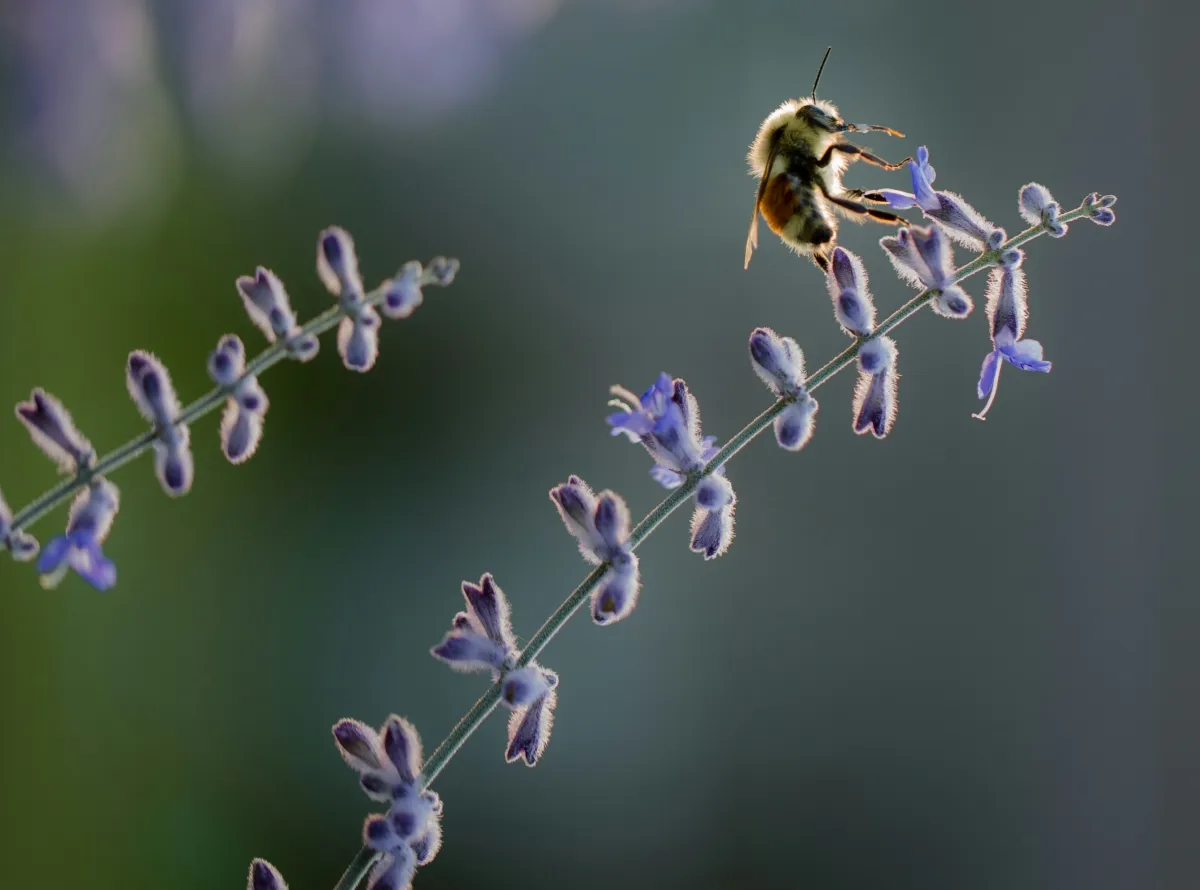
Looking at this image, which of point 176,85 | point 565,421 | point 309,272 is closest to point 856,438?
point 565,421

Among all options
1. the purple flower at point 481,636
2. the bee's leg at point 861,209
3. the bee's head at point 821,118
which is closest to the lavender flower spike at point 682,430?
the purple flower at point 481,636

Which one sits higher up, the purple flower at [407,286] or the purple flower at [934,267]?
the purple flower at [407,286]

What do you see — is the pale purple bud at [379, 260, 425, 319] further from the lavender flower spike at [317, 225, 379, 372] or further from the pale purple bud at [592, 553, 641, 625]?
the pale purple bud at [592, 553, 641, 625]

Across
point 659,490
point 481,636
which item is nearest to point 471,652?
point 481,636

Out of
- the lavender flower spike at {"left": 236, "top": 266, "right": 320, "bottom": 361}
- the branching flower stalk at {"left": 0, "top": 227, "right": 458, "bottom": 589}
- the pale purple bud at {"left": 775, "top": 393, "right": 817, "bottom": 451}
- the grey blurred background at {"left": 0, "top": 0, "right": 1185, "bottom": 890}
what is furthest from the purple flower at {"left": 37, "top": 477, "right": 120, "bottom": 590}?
the grey blurred background at {"left": 0, "top": 0, "right": 1185, "bottom": 890}

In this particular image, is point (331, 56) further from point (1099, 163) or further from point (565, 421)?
point (1099, 163)

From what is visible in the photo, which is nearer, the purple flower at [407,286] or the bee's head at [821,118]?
the purple flower at [407,286]

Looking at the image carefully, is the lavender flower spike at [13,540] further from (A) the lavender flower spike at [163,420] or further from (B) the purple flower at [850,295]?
(B) the purple flower at [850,295]

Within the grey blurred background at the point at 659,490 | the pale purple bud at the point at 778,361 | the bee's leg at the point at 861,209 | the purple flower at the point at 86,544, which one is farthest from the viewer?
the grey blurred background at the point at 659,490
